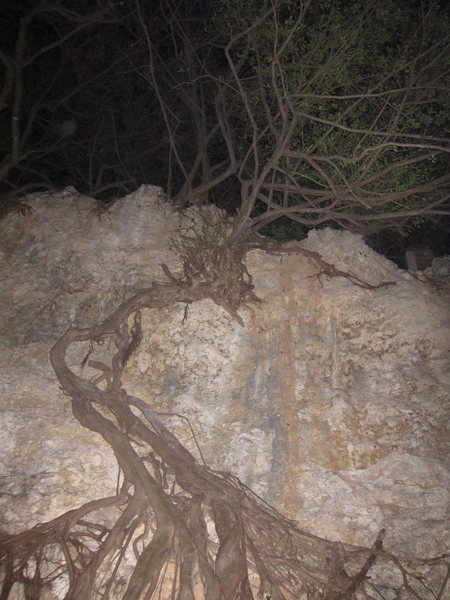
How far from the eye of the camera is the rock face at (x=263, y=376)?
449 centimetres

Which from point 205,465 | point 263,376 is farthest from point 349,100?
point 205,465

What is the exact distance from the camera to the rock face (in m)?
4.49

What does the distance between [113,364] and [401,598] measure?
159 inches

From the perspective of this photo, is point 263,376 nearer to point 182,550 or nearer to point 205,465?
point 205,465

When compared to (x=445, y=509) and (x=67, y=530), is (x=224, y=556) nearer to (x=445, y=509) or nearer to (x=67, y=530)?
(x=67, y=530)

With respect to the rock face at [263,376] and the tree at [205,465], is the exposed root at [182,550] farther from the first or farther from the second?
the rock face at [263,376]

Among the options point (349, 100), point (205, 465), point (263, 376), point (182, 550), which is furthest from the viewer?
point (349, 100)

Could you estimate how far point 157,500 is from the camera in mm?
4070

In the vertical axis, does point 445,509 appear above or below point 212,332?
below

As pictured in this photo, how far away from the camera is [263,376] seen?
5.80 meters

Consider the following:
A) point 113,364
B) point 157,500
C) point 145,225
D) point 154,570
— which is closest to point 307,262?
point 145,225

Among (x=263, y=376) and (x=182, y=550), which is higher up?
(x=263, y=376)

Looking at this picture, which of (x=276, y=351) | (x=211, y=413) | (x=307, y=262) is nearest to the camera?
(x=211, y=413)

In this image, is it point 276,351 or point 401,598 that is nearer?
point 401,598
